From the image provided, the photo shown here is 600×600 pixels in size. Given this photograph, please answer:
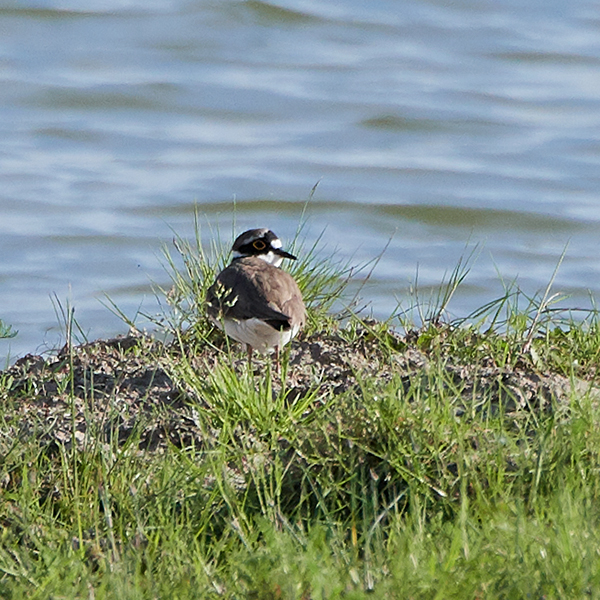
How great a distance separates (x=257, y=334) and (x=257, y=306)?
151 millimetres

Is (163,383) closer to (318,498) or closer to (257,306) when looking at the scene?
(257,306)

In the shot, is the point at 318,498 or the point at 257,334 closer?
the point at 318,498

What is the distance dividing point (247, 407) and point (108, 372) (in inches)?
44.4

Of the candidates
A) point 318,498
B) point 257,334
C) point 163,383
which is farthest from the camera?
point 257,334

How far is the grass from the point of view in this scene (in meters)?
3.68

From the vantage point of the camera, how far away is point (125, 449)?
15.4 feet

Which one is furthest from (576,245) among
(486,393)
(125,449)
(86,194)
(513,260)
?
(125,449)

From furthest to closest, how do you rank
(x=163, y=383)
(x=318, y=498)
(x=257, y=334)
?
(x=257, y=334)
(x=163, y=383)
(x=318, y=498)

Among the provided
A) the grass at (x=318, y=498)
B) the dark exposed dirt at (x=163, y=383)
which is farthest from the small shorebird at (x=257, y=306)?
the grass at (x=318, y=498)

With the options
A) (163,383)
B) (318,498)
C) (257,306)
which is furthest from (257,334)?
(318,498)

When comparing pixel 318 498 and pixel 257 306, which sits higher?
pixel 257 306

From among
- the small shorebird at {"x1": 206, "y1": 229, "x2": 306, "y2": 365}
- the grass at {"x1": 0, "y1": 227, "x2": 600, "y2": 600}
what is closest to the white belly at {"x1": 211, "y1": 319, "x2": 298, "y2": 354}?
the small shorebird at {"x1": 206, "y1": 229, "x2": 306, "y2": 365}

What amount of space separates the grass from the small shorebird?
0.67 meters

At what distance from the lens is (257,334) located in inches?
249
